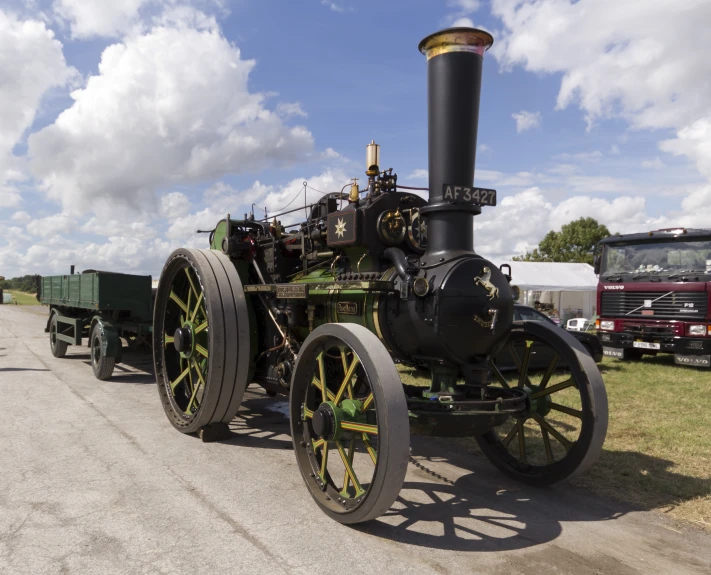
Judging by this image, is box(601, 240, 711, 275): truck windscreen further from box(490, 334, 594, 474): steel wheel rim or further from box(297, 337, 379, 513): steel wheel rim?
box(297, 337, 379, 513): steel wheel rim

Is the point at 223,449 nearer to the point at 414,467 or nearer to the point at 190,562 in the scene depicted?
the point at 414,467

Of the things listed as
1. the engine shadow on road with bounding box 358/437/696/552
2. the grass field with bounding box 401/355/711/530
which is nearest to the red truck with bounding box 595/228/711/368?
the grass field with bounding box 401/355/711/530

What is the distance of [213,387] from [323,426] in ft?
6.40

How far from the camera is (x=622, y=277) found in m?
11.9

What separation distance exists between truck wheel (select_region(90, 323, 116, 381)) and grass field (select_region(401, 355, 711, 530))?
4.61m

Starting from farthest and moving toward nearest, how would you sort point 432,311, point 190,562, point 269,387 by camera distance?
point 269,387 < point 432,311 < point 190,562

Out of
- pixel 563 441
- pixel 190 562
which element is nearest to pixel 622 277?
pixel 563 441

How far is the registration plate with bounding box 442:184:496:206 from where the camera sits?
4.01m

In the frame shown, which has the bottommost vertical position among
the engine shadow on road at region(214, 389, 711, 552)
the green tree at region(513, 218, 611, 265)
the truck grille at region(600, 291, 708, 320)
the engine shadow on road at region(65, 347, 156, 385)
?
the engine shadow on road at region(214, 389, 711, 552)

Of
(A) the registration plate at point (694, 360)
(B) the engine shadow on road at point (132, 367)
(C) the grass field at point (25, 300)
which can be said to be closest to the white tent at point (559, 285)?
(A) the registration plate at point (694, 360)

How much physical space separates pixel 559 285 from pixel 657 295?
1140 centimetres

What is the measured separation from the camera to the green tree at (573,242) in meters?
46.2

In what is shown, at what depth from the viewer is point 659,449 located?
18.1ft

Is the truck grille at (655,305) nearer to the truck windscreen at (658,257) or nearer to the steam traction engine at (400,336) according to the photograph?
the truck windscreen at (658,257)
